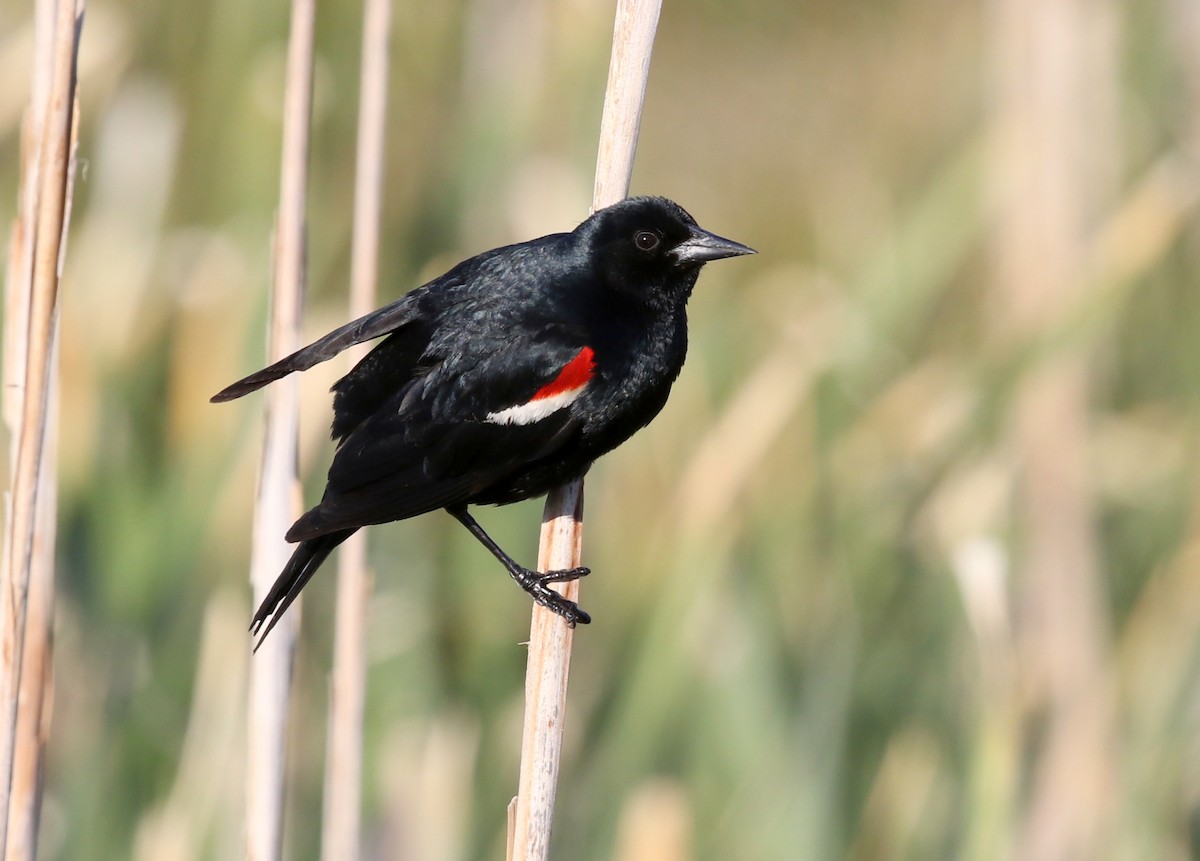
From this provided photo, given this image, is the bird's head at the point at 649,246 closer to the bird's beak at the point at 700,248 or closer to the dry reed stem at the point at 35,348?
the bird's beak at the point at 700,248

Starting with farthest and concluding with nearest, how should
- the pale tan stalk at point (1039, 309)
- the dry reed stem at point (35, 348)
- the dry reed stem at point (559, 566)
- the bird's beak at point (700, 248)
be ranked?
1. the pale tan stalk at point (1039, 309)
2. the bird's beak at point (700, 248)
3. the dry reed stem at point (559, 566)
4. the dry reed stem at point (35, 348)

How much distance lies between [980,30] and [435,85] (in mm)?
1882

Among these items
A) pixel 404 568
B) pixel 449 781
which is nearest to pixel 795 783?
pixel 449 781

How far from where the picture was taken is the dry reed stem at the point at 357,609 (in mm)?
1726

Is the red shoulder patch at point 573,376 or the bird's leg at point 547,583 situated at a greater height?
the red shoulder patch at point 573,376

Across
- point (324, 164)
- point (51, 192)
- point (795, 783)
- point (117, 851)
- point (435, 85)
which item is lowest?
point (117, 851)

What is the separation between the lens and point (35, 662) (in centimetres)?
143

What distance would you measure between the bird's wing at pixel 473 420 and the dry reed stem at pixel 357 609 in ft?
0.41

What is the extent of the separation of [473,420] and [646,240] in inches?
14.4

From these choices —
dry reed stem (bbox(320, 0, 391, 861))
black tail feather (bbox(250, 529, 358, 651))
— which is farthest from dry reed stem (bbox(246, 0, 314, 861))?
dry reed stem (bbox(320, 0, 391, 861))

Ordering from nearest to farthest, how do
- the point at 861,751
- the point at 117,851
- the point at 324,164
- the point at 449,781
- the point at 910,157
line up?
the point at 117,851 < the point at 449,781 < the point at 861,751 < the point at 324,164 < the point at 910,157

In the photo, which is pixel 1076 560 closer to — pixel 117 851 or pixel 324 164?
pixel 324 164

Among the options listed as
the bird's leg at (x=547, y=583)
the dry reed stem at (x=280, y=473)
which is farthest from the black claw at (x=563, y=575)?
the dry reed stem at (x=280, y=473)

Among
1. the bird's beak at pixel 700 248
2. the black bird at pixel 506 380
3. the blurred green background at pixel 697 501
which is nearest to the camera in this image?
the black bird at pixel 506 380
